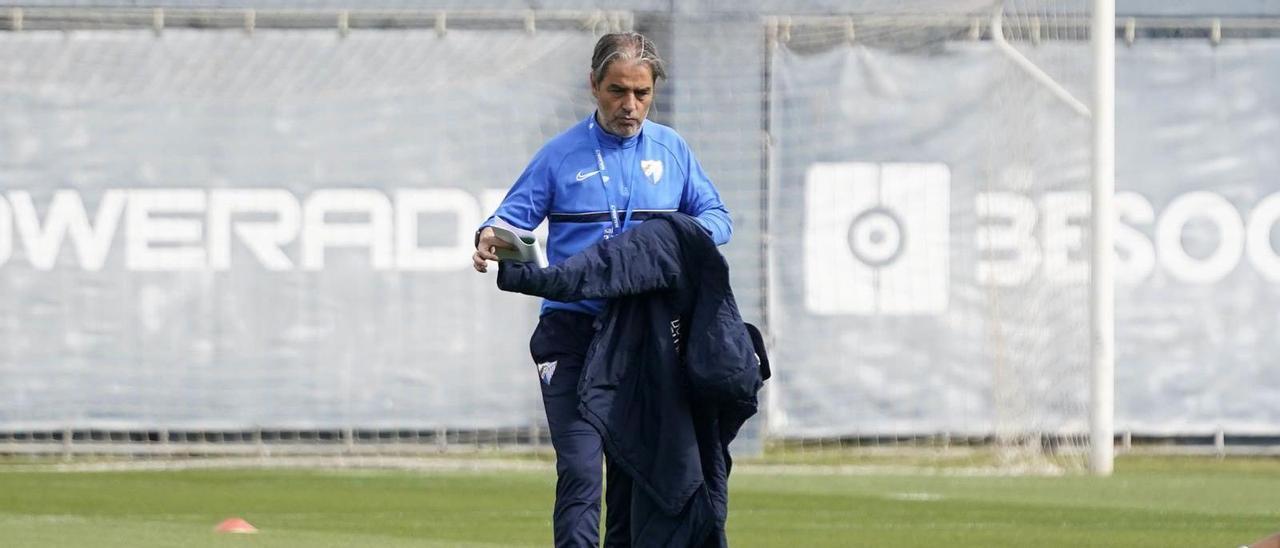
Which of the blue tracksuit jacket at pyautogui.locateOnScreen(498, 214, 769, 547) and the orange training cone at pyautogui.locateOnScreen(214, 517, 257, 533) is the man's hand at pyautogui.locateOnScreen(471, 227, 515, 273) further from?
the orange training cone at pyautogui.locateOnScreen(214, 517, 257, 533)

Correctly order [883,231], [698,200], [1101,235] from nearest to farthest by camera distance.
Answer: [698,200], [1101,235], [883,231]

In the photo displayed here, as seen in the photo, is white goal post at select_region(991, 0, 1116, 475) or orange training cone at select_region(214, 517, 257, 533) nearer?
orange training cone at select_region(214, 517, 257, 533)

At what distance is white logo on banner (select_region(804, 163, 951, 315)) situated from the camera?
14.9 meters

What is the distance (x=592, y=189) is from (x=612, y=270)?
366 mm

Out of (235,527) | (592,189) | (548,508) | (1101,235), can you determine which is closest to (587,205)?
(592,189)

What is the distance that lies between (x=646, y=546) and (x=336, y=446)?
879cm

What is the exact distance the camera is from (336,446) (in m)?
14.6

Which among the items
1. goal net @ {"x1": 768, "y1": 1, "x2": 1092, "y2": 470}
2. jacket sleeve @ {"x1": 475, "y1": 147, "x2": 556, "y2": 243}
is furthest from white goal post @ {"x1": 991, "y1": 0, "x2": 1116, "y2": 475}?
jacket sleeve @ {"x1": 475, "y1": 147, "x2": 556, "y2": 243}

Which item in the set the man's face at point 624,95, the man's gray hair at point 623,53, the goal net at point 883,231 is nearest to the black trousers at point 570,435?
the man's face at point 624,95

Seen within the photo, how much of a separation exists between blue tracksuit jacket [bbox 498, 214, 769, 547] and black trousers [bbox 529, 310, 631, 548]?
0.09m

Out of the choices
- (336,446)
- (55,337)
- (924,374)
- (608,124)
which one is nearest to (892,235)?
(924,374)

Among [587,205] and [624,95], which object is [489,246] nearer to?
[587,205]

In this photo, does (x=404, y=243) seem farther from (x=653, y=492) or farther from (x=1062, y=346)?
(x=653, y=492)

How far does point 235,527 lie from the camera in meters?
9.56
